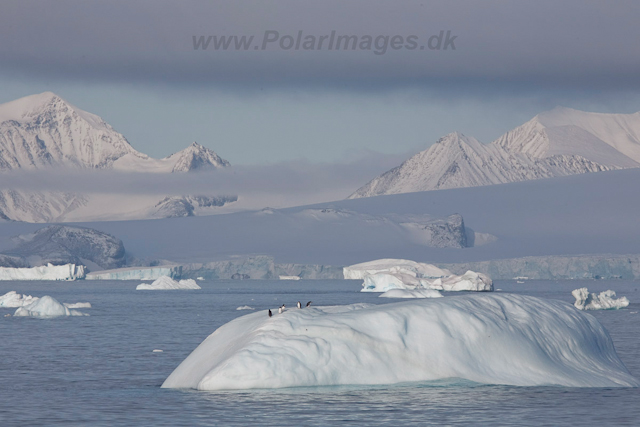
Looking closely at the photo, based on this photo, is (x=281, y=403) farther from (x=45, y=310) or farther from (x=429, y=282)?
(x=429, y=282)

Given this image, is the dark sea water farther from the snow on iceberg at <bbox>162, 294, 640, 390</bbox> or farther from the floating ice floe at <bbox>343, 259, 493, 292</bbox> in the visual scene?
the floating ice floe at <bbox>343, 259, 493, 292</bbox>

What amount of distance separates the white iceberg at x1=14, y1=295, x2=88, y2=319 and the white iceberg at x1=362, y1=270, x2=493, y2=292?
4930cm

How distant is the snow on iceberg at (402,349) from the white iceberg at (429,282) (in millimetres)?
73938

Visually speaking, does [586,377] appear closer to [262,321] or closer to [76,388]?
[262,321]

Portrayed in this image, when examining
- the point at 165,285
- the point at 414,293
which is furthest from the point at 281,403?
the point at 165,285

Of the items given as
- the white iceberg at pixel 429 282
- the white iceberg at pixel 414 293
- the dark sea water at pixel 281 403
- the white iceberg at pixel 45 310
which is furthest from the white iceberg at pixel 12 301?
the white iceberg at pixel 429 282

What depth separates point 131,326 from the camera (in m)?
51.2

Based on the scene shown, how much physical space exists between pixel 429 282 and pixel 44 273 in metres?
78.2

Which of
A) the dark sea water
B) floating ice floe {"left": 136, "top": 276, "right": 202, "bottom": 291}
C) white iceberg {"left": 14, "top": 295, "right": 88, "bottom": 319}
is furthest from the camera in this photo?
floating ice floe {"left": 136, "top": 276, "right": 202, "bottom": 291}

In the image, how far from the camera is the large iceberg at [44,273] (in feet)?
508

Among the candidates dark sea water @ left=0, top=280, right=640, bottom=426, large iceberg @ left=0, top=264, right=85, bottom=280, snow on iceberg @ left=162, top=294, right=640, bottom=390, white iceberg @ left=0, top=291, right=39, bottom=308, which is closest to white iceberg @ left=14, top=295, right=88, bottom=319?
white iceberg @ left=0, top=291, right=39, bottom=308

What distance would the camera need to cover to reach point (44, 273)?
6176 inches

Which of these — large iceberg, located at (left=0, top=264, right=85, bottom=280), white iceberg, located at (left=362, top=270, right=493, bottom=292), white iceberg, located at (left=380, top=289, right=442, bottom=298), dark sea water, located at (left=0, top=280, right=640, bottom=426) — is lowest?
dark sea water, located at (left=0, top=280, right=640, bottom=426)

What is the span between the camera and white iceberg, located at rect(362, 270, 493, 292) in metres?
98.2
